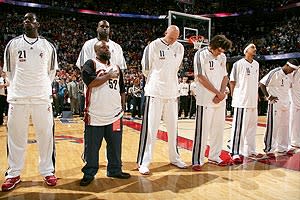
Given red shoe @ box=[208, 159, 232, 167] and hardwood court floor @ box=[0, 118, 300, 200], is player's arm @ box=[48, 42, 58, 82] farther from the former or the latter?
red shoe @ box=[208, 159, 232, 167]

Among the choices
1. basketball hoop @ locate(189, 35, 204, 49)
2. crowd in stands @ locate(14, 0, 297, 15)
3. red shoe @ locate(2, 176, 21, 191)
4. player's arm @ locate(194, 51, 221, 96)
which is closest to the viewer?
red shoe @ locate(2, 176, 21, 191)

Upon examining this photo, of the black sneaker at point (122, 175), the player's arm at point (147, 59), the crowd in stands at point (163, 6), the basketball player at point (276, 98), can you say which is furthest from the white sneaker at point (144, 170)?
the crowd in stands at point (163, 6)

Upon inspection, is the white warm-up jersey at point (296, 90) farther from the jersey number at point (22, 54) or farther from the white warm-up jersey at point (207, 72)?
the jersey number at point (22, 54)

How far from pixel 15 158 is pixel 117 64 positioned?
68.1 inches

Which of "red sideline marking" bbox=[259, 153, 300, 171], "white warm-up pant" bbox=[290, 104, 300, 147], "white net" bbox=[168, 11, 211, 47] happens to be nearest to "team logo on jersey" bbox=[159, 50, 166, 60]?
"red sideline marking" bbox=[259, 153, 300, 171]

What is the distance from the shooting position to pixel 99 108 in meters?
4.13

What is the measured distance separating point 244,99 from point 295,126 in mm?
1640

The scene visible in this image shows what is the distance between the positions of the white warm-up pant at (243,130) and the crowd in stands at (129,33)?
1583 cm

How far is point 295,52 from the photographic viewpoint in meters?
23.5

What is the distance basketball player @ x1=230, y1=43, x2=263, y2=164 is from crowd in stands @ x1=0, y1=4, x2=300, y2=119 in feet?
51.7

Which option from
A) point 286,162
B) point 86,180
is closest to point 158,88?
point 86,180

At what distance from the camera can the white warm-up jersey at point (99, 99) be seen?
4.12m

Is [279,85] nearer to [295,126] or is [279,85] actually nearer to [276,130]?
[276,130]

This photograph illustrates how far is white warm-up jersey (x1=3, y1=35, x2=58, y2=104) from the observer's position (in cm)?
399
